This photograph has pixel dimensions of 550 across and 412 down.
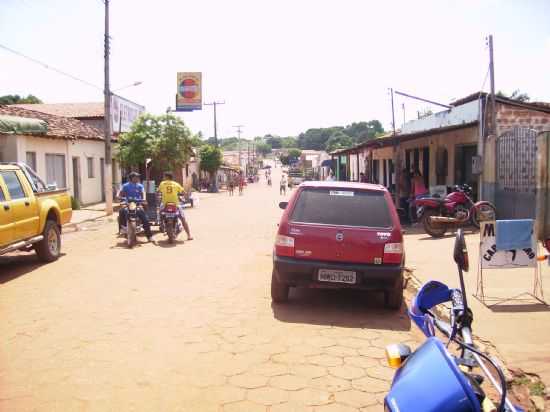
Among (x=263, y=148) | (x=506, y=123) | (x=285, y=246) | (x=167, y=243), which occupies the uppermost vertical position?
(x=263, y=148)

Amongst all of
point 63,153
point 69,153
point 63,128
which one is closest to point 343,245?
point 63,153

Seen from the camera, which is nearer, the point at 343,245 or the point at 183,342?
the point at 183,342

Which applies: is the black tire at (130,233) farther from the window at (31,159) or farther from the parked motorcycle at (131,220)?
the window at (31,159)

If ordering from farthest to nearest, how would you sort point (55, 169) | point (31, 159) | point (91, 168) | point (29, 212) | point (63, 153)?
point (91, 168), point (63, 153), point (55, 169), point (31, 159), point (29, 212)

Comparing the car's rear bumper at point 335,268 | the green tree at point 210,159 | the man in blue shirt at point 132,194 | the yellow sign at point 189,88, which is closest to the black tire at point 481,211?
the car's rear bumper at point 335,268

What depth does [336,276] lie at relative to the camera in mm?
6039

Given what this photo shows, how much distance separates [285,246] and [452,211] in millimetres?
8376

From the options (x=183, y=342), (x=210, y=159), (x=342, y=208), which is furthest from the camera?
(x=210, y=159)

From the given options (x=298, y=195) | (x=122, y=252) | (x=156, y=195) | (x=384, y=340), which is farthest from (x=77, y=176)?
(x=384, y=340)

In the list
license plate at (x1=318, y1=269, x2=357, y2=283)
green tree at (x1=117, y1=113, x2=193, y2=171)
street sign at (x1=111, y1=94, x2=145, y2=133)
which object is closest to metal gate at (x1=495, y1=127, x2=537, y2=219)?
license plate at (x1=318, y1=269, x2=357, y2=283)

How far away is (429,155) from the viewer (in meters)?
19.8

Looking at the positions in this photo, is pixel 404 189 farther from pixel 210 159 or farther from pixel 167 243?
pixel 210 159

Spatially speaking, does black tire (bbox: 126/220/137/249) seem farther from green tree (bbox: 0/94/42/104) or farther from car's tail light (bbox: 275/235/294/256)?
green tree (bbox: 0/94/42/104)

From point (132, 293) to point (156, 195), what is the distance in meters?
7.71
